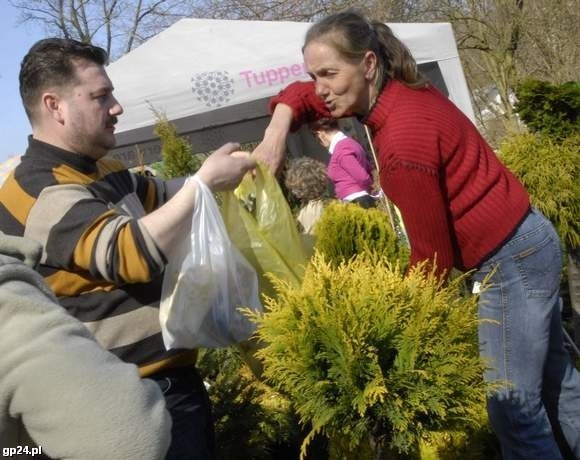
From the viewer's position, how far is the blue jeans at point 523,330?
2084 millimetres

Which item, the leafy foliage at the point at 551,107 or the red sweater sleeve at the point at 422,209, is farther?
the leafy foliage at the point at 551,107

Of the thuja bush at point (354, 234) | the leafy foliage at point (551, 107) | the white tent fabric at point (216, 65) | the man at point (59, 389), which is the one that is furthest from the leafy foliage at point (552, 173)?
the white tent fabric at point (216, 65)

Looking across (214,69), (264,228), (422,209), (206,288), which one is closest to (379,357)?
(422,209)

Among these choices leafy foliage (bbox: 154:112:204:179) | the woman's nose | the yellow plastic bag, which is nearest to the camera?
the woman's nose

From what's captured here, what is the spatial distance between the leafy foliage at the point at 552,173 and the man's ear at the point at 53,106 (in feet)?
8.66

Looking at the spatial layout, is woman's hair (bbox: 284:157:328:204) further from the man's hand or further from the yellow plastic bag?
the man's hand

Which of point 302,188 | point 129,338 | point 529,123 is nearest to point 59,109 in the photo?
point 129,338

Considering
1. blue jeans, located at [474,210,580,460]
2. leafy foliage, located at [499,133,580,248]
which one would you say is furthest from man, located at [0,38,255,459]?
leafy foliage, located at [499,133,580,248]

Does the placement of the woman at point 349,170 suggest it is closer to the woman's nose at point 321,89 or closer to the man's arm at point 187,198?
the woman's nose at point 321,89

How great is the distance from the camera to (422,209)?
1849 millimetres

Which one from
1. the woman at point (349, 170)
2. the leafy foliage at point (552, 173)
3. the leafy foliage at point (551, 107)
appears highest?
the leafy foliage at point (551, 107)

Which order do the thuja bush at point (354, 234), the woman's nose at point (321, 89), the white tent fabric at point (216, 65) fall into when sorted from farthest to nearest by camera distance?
the white tent fabric at point (216, 65) → the thuja bush at point (354, 234) → the woman's nose at point (321, 89)

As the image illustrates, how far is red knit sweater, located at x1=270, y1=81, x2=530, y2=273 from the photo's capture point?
1.84 m

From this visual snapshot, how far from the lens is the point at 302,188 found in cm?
545
